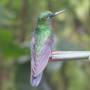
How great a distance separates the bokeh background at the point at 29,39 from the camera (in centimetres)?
223

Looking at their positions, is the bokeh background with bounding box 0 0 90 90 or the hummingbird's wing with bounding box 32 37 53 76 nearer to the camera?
the hummingbird's wing with bounding box 32 37 53 76

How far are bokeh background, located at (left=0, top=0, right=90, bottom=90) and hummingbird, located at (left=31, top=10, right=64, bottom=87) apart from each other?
79cm

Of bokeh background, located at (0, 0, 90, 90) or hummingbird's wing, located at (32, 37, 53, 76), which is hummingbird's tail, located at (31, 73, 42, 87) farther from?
bokeh background, located at (0, 0, 90, 90)

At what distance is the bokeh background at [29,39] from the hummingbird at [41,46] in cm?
A: 79

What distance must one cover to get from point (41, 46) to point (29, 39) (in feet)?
4.77

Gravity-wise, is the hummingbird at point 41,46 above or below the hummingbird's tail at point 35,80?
above

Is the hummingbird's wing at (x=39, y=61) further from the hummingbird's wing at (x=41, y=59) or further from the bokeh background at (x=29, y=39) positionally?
the bokeh background at (x=29, y=39)

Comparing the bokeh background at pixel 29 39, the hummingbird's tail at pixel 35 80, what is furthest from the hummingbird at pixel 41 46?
the bokeh background at pixel 29 39

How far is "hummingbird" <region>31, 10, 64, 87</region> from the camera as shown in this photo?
0.96 m

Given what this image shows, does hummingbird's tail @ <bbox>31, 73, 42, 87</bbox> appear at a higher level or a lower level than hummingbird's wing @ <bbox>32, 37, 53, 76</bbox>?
lower

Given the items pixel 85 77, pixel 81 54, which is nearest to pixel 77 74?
pixel 85 77

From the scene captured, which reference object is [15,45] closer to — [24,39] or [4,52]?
[4,52]

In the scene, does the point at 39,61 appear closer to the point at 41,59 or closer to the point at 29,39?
the point at 41,59

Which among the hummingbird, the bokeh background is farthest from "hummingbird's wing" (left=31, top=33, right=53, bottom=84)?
the bokeh background
